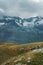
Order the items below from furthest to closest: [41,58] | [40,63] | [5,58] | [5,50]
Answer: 1. [5,50]
2. [5,58]
3. [41,58]
4. [40,63]

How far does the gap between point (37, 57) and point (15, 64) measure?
7236 mm

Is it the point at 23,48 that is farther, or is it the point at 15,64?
the point at 23,48

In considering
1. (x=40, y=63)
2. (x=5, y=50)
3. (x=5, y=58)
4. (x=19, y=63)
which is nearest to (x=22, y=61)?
(x=19, y=63)

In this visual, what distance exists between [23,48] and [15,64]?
26.1 metres

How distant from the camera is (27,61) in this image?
213ft

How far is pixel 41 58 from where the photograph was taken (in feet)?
219

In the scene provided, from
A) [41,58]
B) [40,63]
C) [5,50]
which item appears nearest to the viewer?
[40,63]

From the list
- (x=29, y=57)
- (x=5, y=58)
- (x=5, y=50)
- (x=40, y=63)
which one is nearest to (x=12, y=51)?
(x=5, y=50)

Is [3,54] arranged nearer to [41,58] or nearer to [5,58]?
[5,58]

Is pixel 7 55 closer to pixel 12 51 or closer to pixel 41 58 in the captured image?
pixel 12 51

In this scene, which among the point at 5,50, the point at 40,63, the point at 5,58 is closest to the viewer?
the point at 40,63

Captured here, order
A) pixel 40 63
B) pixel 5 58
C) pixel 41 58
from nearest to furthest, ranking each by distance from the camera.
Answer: pixel 40 63 → pixel 41 58 → pixel 5 58

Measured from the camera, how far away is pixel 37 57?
67.5m

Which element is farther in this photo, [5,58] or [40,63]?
[5,58]
